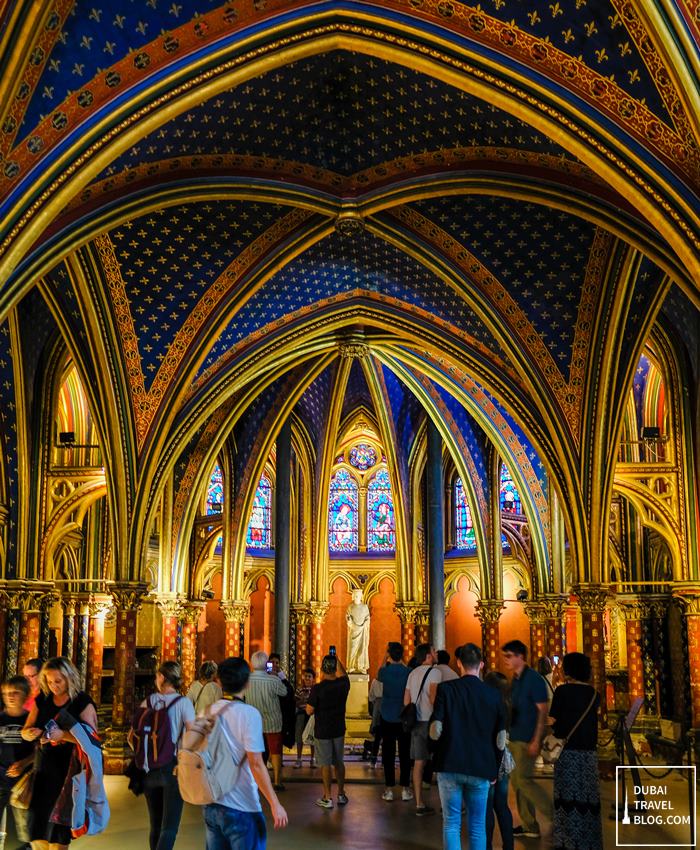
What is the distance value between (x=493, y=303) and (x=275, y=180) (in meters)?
4.50

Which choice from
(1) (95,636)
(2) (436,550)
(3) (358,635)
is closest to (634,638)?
(2) (436,550)

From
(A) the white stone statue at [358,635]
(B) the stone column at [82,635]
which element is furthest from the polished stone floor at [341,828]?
(B) the stone column at [82,635]

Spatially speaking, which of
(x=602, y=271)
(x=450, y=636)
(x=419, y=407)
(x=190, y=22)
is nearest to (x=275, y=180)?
(x=190, y=22)

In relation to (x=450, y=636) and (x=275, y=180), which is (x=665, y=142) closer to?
(x=275, y=180)

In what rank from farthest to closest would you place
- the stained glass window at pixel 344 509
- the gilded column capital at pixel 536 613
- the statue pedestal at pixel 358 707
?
1. the stained glass window at pixel 344 509
2. the gilded column capital at pixel 536 613
3. the statue pedestal at pixel 358 707

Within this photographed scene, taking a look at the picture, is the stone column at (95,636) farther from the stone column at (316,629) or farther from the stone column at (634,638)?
the stone column at (634,638)

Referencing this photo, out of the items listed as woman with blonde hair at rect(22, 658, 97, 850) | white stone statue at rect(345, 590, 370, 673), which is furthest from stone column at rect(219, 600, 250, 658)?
woman with blonde hair at rect(22, 658, 97, 850)

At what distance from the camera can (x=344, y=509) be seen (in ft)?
101

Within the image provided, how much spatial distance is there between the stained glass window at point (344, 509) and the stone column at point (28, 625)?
45.3 ft

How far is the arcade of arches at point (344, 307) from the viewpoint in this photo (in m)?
9.87

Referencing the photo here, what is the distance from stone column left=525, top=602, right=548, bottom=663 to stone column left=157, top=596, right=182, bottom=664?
8.14 meters

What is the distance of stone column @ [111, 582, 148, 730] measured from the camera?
54.8ft

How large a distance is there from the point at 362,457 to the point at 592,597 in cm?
1502

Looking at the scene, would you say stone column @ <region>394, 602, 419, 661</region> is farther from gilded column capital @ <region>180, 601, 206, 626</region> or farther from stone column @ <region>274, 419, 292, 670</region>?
gilded column capital @ <region>180, 601, 206, 626</region>
